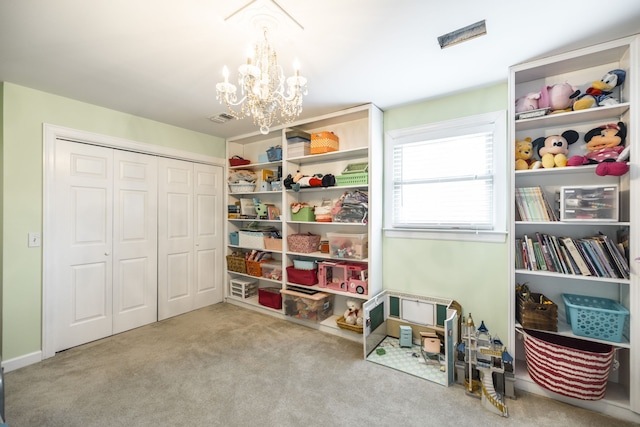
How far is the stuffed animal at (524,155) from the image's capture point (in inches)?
83.4

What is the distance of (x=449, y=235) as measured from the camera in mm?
2629

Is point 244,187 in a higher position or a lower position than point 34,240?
higher

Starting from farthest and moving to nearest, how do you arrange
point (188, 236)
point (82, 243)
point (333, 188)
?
point (188, 236) < point (333, 188) < point (82, 243)

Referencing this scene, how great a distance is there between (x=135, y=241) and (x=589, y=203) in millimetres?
4067

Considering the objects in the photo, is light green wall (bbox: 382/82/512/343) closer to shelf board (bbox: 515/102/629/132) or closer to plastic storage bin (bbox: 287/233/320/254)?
shelf board (bbox: 515/102/629/132)

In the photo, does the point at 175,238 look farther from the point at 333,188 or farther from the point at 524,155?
the point at 524,155

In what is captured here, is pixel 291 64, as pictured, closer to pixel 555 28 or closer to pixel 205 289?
pixel 555 28

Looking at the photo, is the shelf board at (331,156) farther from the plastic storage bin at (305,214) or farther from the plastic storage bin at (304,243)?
the plastic storage bin at (304,243)

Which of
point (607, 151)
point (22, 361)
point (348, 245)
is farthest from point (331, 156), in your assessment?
point (22, 361)

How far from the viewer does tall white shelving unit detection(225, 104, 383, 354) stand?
2.79 metres

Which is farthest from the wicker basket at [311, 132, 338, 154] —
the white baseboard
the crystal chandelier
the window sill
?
the white baseboard

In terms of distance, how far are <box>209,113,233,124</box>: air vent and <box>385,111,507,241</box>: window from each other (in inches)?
69.9

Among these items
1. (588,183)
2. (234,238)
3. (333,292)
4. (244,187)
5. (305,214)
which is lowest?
(333,292)

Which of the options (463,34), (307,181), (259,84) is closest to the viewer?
(259,84)
